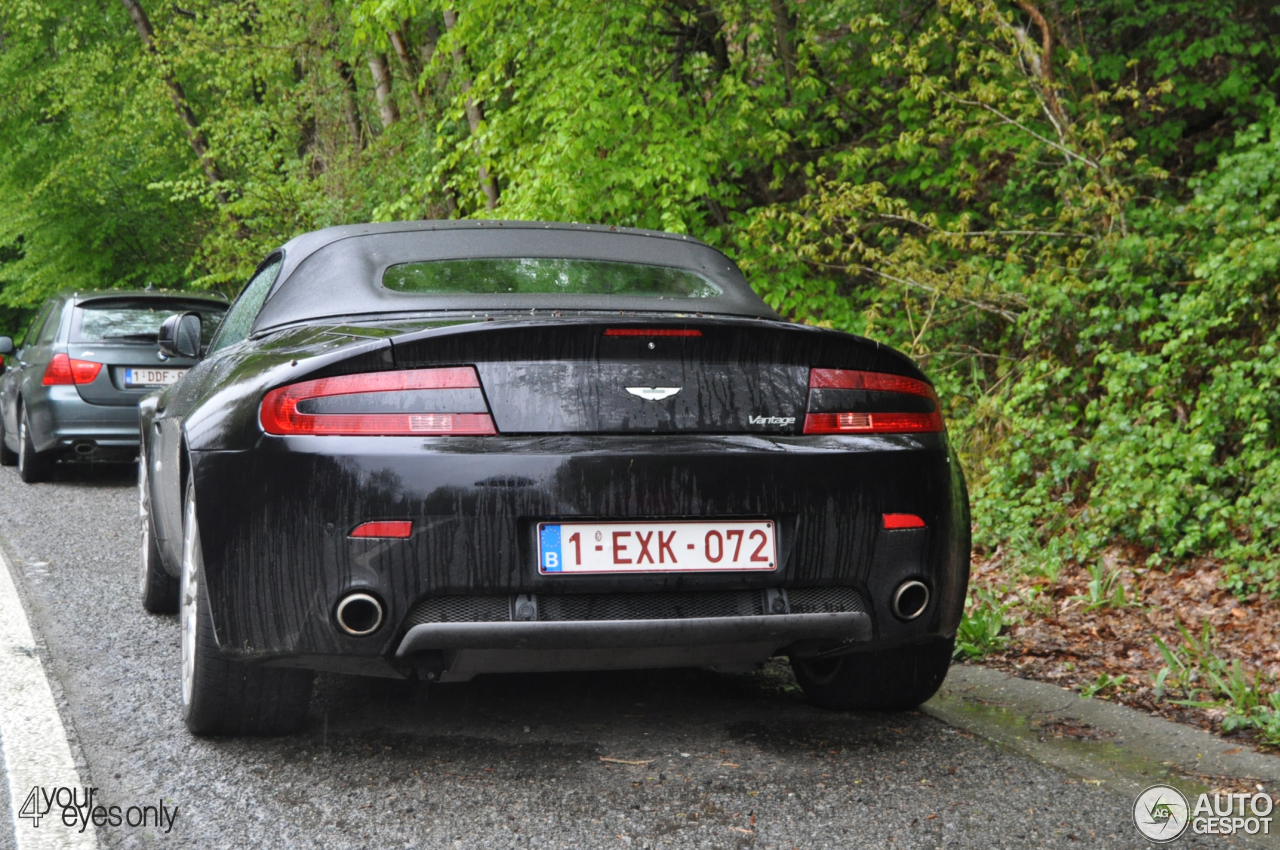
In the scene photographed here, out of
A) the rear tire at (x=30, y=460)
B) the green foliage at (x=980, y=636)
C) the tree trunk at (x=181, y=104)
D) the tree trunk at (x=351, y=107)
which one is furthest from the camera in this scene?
the tree trunk at (x=181, y=104)

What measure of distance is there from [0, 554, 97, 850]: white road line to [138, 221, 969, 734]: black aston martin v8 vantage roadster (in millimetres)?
377

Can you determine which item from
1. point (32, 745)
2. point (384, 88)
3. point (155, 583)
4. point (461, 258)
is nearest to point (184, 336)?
point (155, 583)

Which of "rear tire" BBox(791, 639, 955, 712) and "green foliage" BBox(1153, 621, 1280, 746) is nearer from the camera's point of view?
"green foliage" BBox(1153, 621, 1280, 746)

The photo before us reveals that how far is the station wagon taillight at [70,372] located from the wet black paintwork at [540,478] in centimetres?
757

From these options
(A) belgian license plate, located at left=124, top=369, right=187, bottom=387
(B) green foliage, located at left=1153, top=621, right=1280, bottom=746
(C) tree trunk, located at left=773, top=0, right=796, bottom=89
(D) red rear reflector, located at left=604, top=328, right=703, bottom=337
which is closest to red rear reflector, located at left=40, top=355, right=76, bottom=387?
(A) belgian license plate, located at left=124, top=369, right=187, bottom=387

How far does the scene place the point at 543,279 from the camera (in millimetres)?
4133

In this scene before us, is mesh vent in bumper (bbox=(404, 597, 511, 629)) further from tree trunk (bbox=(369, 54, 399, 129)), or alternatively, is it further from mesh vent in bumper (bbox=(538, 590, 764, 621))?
tree trunk (bbox=(369, 54, 399, 129))

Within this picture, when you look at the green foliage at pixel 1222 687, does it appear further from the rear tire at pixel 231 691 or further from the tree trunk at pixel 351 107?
the tree trunk at pixel 351 107

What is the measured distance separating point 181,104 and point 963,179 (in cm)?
1534

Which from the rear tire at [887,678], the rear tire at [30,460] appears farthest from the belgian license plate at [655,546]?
the rear tire at [30,460]

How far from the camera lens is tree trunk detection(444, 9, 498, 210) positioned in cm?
1154

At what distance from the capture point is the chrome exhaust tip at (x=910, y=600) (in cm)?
330

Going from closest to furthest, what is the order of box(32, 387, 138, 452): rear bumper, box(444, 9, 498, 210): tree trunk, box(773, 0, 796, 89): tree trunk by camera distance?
box(32, 387, 138, 452): rear bumper, box(773, 0, 796, 89): tree trunk, box(444, 9, 498, 210): tree trunk

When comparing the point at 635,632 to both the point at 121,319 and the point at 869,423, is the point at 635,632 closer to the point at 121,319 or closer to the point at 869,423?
the point at 869,423
